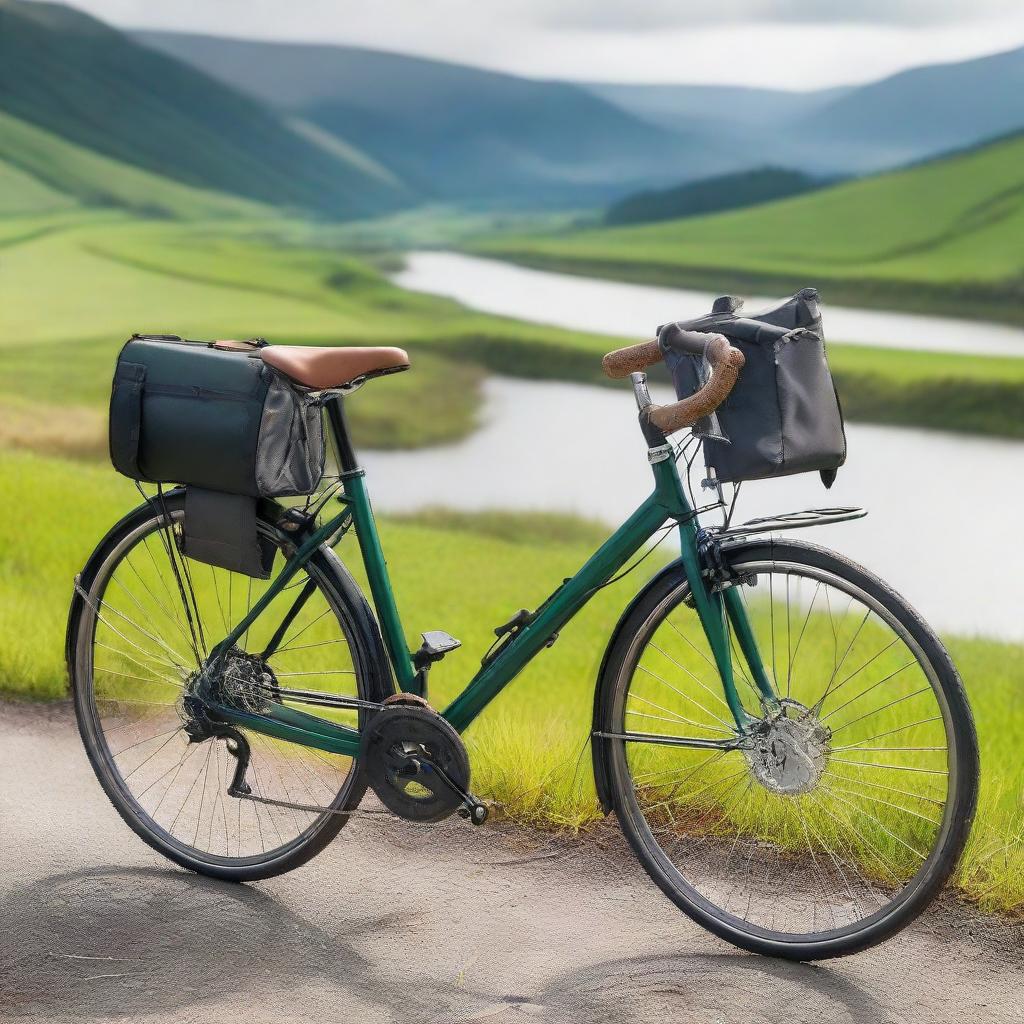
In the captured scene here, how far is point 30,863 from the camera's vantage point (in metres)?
3.17

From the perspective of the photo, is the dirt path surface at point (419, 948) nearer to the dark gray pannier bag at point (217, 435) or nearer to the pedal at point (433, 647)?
the pedal at point (433, 647)

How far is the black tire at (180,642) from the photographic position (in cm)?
289

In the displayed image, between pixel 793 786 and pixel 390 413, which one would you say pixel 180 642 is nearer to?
pixel 793 786

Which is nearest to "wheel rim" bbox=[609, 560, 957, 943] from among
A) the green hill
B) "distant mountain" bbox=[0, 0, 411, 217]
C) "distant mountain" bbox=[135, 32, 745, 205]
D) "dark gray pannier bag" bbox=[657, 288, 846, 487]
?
"dark gray pannier bag" bbox=[657, 288, 846, 487]

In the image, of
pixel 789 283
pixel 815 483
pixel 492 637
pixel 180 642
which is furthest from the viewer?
pixel 789 283

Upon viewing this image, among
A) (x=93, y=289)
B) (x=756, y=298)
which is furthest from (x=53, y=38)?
(x=756, y=298)

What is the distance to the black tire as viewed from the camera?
2.89 meters

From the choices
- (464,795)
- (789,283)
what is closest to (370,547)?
(464,795)

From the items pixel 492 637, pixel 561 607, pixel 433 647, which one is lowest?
pixel 492 637

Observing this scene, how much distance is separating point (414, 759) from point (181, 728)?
0.65 metres

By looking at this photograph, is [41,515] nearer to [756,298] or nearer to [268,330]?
[268,330]

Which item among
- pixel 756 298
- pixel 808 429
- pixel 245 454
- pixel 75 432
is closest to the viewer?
pixel 808 429

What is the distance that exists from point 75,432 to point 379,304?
2778mm

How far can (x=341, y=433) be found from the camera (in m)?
2.87
